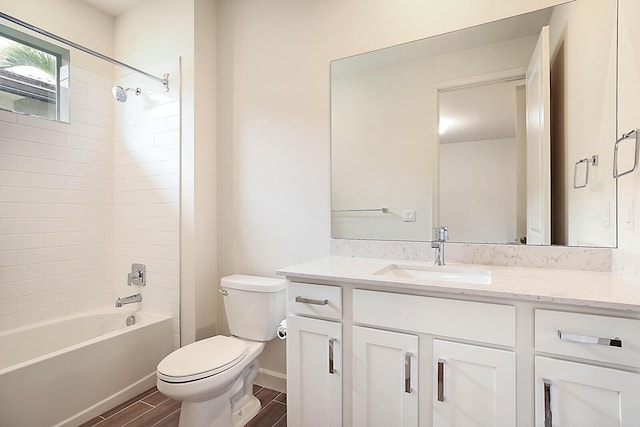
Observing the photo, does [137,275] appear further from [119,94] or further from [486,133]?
→ [486,133]

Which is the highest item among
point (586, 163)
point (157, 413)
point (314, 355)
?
point (586, 163)

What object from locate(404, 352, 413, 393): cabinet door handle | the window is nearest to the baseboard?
locate(404, 352, 413, 393): cabinet door handle

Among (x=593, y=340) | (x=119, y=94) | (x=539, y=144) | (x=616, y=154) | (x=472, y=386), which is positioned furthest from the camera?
(x=119, y=94)

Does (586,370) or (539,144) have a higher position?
(539,144)

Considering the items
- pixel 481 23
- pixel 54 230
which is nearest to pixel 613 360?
pixel 481 23

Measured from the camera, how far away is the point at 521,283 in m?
1.20

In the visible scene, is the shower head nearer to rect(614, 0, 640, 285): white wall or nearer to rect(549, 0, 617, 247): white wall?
rect(549, 0, 617, 247): white wall

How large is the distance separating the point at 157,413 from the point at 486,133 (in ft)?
7.79

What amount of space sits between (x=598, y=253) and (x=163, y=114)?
106 inches

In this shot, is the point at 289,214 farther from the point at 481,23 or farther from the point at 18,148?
the point at 18,148

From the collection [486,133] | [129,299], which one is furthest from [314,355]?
[129,299]

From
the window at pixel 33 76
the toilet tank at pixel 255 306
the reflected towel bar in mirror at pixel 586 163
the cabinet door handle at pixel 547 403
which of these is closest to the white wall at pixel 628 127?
the reflected towel bar in mirror at pixel 586 163

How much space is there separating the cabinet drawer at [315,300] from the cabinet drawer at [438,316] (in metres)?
0.08

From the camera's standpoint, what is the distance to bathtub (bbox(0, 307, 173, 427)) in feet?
5.24
